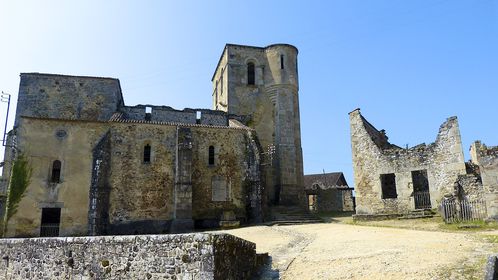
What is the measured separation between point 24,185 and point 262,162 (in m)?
13.8

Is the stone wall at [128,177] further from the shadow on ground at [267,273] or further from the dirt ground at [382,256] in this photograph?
the shadow on ground at [267,273]

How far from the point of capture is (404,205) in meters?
20.7

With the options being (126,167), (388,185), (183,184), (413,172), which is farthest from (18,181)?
(413,172)

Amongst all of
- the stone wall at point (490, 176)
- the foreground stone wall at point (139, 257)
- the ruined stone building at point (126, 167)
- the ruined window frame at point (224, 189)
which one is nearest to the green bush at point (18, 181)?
the ruined stone building at point (126, 167)

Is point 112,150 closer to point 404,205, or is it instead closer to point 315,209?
point 404,205

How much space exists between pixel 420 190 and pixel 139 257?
18667 millimetres

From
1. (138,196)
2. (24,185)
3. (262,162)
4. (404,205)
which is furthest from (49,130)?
(404,205)

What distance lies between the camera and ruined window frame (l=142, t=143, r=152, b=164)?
23672 millimetres

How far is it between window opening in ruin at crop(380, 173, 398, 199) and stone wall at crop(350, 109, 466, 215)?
0.41 m

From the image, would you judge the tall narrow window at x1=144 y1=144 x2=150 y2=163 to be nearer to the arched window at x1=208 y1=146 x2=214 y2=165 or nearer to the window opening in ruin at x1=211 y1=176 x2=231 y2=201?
the arched window at x1=208 y1=146 x2=214 y2=165

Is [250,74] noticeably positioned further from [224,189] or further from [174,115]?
[224,189]

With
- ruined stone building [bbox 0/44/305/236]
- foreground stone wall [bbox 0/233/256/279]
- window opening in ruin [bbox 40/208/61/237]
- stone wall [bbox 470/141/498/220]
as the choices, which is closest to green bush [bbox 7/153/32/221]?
ruined stone building [bbox 0/44/305/236]

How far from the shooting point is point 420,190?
2236cm

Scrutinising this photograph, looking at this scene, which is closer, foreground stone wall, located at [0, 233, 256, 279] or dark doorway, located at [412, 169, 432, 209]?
foreground stone wall, located at [0, 233, 256, 279]
